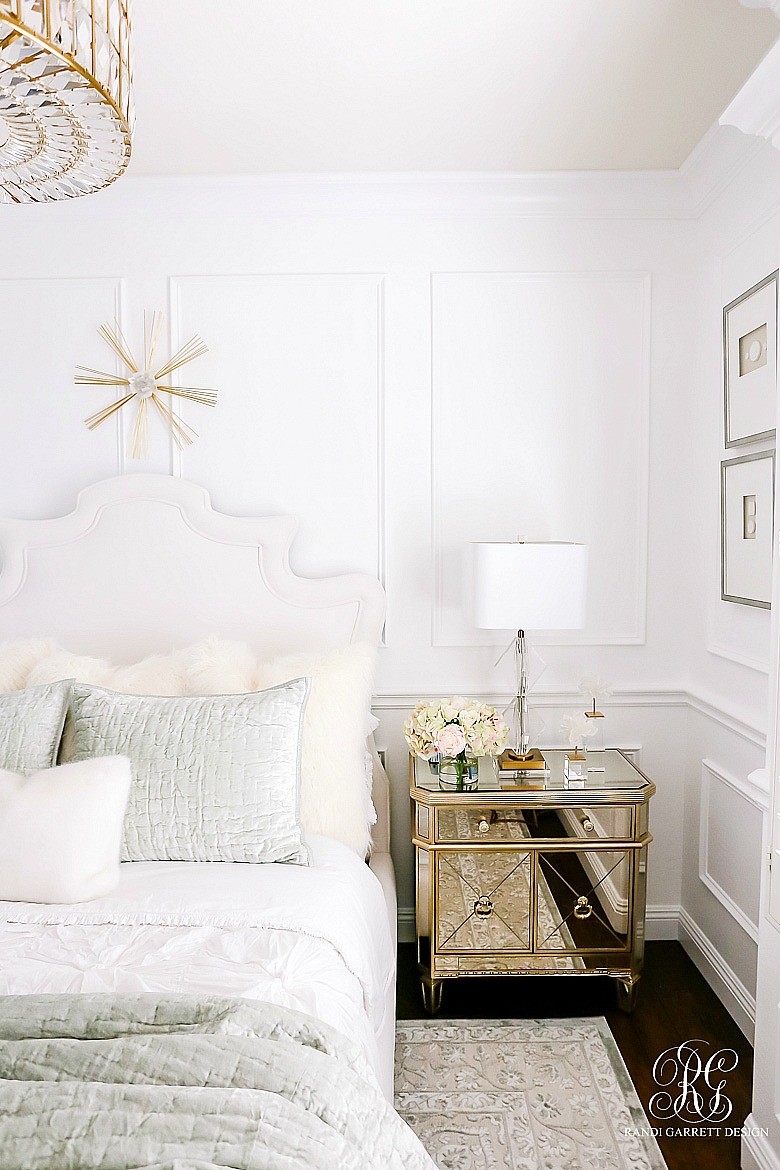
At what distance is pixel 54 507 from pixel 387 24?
1864mm

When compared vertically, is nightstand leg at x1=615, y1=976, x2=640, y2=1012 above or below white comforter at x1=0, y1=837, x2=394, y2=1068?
below

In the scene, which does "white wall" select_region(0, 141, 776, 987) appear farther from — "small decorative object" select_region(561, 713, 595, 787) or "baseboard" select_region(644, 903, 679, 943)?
"small decorative object" select_region(561, 713, 595, 787)

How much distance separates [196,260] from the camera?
2.94 m

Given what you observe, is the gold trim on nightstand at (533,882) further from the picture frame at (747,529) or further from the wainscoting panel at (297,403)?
the wainscoting panel at (297,403)

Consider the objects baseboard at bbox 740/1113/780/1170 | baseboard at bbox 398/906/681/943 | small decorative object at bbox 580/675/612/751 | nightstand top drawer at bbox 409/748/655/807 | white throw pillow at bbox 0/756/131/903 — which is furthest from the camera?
baseboard at bbox 398/906/681/943

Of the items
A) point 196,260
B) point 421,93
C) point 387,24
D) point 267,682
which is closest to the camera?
point 387,24

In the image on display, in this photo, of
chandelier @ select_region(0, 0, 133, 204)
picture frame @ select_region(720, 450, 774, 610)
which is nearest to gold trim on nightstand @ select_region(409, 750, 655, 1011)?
picture frame @ select_region(720, 450, 774, 610)

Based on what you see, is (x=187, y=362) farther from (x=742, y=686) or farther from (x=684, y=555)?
(x=742, y=686)

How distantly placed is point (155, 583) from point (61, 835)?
44.7 inches

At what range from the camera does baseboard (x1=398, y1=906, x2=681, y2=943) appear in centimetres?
303

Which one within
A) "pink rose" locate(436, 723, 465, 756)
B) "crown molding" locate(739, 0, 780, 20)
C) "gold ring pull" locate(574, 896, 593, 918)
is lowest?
"gold ring pull" locate(574, 896, 593, 918)

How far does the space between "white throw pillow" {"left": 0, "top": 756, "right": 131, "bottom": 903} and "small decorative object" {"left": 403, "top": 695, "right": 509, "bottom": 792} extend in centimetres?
96

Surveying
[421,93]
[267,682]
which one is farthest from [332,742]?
[421,93]

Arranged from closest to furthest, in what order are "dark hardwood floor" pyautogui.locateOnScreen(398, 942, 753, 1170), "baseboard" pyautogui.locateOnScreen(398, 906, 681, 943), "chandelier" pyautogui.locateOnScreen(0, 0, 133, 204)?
"chandelier" pyautogui.locateOnScreen(0, 0, 133, 204)
"dark hardwood floor" pyautogui.locateOnScreen(398, 942, 753, 1170)
"baseboard" pyautogui.locateOnScreen(398, 906, 681, 943)
